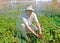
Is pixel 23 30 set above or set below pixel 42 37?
above

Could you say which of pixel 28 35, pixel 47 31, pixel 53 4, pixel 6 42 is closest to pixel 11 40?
pixel 6 42

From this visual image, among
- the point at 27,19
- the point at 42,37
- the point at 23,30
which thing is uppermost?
the point at 27,19

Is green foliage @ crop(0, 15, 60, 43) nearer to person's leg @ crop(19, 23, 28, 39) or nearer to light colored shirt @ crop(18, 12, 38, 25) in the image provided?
person's leg @ crop(19, 23, 28, 39)

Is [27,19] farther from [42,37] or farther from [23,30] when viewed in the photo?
[42,37]

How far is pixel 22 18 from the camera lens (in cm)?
620

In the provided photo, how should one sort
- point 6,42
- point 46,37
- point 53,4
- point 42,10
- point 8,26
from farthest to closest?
point 53,4
point 42,10
point 8,26
point 46,37
point 6,42

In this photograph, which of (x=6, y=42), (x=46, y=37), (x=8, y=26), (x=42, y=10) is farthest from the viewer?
(x=42, y=10)

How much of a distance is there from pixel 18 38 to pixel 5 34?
13.1 inches

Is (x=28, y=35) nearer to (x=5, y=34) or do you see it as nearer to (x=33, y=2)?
(x=5, y=34)

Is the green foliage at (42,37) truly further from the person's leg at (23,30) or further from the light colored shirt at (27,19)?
the light colored shirt at (27,19)

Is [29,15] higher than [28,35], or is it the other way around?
[29,15]

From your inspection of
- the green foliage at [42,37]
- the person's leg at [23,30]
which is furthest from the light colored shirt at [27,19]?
the green foliage at [42,37]

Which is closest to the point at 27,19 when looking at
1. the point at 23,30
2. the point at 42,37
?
the point at 23,30

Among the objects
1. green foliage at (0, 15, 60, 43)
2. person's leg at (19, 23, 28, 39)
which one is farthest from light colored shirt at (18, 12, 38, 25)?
green foliage at (0, 15, 60, 43)
